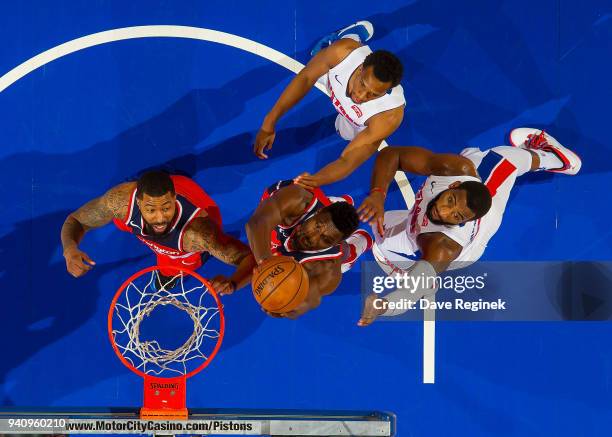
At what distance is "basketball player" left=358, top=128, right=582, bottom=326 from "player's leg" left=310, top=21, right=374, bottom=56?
1009 mm

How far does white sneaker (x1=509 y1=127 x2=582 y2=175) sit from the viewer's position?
5750 mm

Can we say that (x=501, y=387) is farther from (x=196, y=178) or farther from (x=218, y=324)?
(x=196, y=178)

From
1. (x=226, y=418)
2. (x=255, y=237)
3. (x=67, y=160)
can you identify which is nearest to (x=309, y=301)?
(x=255, y=237)

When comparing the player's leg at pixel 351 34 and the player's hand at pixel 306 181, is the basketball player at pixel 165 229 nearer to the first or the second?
the player's hand at pixel 306 181

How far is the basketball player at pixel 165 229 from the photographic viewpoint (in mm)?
4836

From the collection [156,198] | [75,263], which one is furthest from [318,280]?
[75,263]

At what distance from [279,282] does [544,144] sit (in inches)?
99.3

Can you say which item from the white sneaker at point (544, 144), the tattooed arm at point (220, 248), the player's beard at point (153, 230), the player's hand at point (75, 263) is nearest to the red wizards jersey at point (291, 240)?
the tattooed arm at point (220, 248)

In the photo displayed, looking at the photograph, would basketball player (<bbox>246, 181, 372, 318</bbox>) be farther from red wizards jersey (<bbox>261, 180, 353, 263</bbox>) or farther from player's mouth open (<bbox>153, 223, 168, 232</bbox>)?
player's mouth open (<bbox>153, 223, 168, 232</bbox>)

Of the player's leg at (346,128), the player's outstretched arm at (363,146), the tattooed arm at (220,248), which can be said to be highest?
the player's leg at (346,128)

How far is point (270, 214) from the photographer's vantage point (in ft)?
15.9

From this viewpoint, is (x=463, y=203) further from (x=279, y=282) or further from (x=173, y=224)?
(x=173, y=224)

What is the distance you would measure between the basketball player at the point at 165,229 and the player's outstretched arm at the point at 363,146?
75 cm

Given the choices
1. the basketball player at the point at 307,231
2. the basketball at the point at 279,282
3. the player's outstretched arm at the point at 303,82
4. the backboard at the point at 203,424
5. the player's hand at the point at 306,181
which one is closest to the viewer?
the backboard at the point at 203,424
